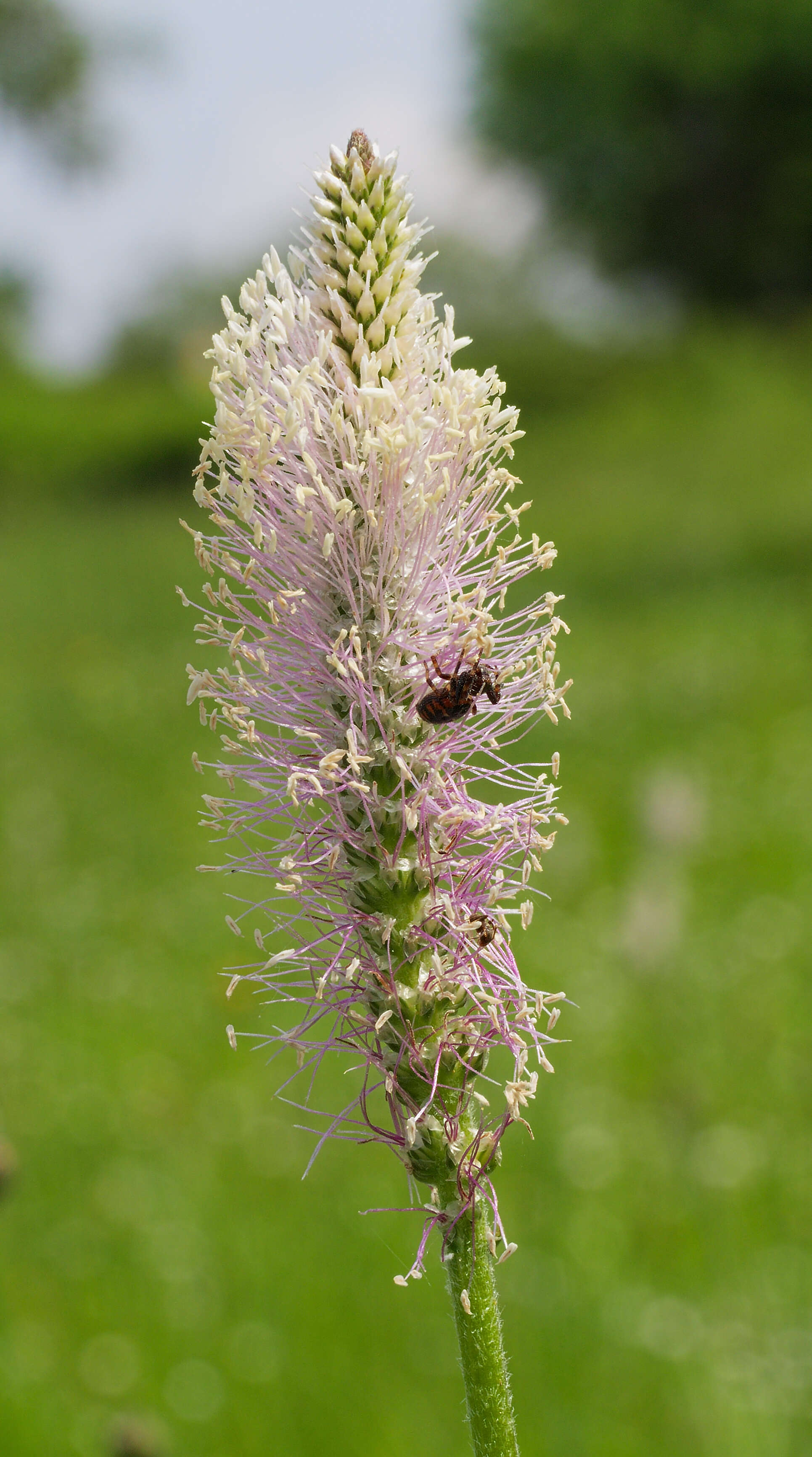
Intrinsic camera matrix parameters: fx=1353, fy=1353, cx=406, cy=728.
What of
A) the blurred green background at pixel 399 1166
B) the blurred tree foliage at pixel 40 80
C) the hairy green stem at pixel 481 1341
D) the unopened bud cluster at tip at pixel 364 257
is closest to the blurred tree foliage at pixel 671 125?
the blurred tree foliage at pixel 40 80

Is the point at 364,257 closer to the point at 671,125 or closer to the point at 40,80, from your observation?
the point at 40,80

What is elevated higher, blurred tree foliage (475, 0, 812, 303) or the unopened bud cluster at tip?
blurred tree foliage (475, 0, 812, 303)

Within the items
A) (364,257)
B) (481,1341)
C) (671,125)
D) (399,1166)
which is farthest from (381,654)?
(671,125)

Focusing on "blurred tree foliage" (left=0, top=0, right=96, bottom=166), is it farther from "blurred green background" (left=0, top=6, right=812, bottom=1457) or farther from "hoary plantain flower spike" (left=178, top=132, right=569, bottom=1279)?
"hoary plantain flower spike" (left=178, top=132, right=569, bottom=1279)

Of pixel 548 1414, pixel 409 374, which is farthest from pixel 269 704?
pixel 548 1414

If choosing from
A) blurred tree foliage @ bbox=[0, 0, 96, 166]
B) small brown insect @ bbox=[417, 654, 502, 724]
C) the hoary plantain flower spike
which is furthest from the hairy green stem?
blurred tree foliage @ bbox=[0, 0, 96, 166]

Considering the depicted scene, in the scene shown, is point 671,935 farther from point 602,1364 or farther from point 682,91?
point 682,91
